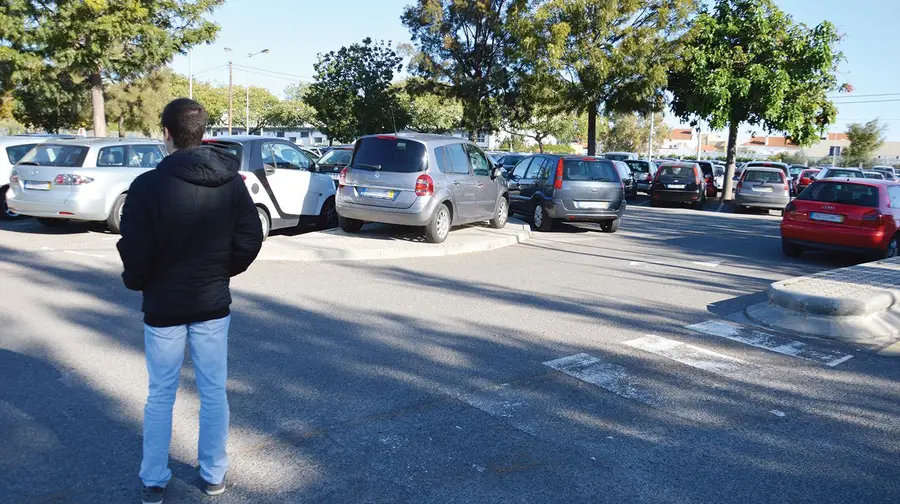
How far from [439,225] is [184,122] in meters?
8.90

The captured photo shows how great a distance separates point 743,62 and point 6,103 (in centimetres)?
5110

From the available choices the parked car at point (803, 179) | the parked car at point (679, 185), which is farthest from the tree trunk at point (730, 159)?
the parked car at point (679, 185)

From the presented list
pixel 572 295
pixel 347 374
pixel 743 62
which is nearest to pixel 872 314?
pixel 572 295

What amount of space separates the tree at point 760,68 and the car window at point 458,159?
15.9 meters

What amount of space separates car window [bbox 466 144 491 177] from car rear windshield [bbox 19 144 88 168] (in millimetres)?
6547

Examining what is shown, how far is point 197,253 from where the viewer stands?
3430mm

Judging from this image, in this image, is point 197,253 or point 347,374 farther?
point 347,374

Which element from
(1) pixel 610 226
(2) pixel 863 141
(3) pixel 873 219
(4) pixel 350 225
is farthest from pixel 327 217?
(2) pixel 863 141

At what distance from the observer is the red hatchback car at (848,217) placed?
11.8 m

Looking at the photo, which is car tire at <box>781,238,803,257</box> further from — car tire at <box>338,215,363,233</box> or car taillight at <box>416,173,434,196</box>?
car tire at <box>338,215,363,233</box>

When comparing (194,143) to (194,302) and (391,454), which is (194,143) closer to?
(194,302)

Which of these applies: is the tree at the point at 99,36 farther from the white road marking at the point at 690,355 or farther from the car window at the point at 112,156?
the white road marking at the point at 690,355

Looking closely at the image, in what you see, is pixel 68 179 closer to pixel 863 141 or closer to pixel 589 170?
pixel 589 170

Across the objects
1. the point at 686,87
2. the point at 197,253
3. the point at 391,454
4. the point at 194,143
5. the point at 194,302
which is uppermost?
the point at 686,87
